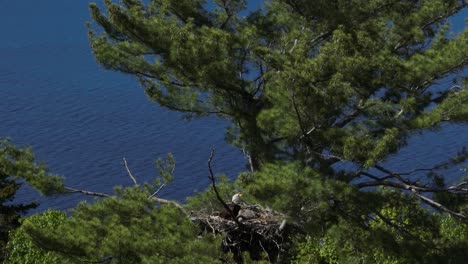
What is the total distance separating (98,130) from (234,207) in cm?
2341

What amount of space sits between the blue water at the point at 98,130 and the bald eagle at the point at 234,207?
44.0 ft

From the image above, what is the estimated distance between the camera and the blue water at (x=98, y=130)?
31.1 m

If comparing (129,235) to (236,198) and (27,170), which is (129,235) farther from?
(27,170)

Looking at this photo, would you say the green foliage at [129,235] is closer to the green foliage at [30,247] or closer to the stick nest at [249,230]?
the stick nest at [249,230]

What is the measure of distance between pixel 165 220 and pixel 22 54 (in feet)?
127

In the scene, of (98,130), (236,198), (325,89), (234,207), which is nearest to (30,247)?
(236,198)

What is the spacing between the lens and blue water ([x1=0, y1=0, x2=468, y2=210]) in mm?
31062

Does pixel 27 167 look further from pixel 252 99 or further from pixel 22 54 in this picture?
pixel 22 54

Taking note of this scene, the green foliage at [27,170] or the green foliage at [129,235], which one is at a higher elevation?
the green foliage at [27,170]

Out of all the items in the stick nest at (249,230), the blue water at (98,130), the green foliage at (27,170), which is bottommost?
the stick nest at (249,230)

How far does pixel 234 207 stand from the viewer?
1321cm

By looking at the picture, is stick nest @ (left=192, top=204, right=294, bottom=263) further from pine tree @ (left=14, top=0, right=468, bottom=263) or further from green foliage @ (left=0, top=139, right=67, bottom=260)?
green foliage @ (left=0, top=139, right=67, bottom=260)

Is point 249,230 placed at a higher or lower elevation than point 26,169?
lower

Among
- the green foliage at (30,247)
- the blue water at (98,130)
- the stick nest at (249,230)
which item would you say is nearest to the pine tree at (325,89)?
the stick nest at (249,230)
